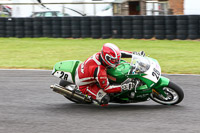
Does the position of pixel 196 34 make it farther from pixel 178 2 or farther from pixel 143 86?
pixel 143 86

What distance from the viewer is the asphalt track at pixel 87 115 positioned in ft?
17.0

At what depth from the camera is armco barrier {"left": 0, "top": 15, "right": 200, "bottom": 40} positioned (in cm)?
1543

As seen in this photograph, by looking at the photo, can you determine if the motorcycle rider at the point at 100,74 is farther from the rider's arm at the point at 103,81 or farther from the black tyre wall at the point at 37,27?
the black tyre wall at the point at 37,27

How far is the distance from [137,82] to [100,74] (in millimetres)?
600

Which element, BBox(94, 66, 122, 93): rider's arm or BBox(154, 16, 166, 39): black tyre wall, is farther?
BBox(154, 16, 166, 39): black tyre wall

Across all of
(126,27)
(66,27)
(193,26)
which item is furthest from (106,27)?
(193,26)

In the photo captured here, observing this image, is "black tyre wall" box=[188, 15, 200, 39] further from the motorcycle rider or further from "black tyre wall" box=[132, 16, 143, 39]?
the motorcycle rider

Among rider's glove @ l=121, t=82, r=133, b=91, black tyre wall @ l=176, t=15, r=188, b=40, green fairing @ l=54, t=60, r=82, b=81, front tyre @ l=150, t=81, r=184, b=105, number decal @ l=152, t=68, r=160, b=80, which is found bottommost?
front tyre @ l=150, t=81, r=184, b=105

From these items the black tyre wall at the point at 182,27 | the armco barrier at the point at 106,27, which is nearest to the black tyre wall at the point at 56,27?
the armco barrier at the point at 106,27

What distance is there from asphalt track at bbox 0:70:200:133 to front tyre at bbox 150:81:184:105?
0.10m

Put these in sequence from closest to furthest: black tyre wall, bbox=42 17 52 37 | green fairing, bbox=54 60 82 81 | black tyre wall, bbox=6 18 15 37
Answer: green fairing, bbox=54 60 82 81 < black tyre wall, bbox=42 17 52 37 < black tyre wall, bbox=6 18 15 37

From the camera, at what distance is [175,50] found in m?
13.9

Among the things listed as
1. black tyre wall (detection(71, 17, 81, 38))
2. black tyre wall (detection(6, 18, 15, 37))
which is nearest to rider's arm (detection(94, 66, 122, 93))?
black tyre wall (detection(71, 17, 81, 38))

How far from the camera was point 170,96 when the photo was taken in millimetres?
6188
